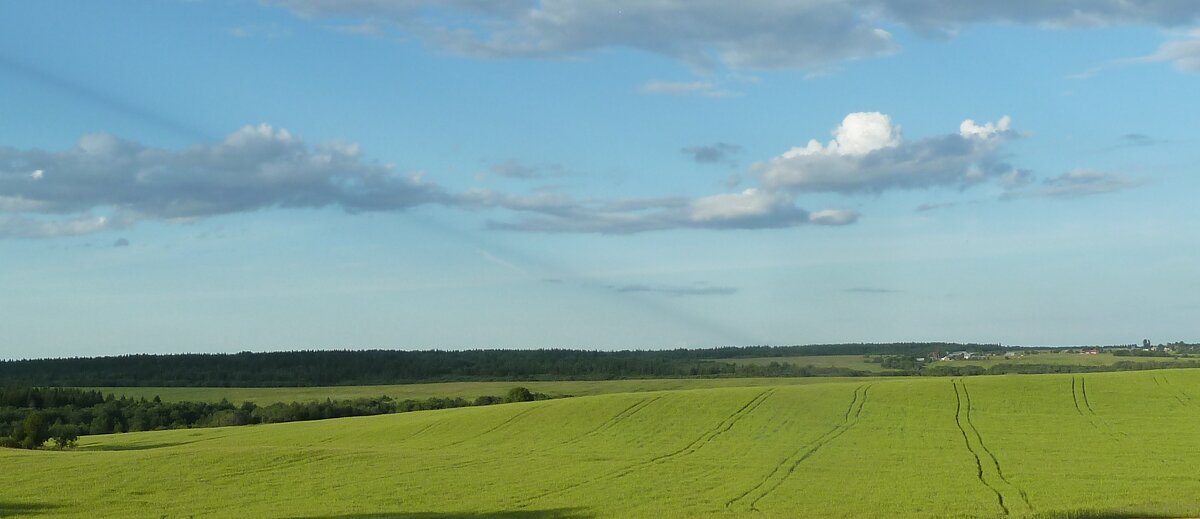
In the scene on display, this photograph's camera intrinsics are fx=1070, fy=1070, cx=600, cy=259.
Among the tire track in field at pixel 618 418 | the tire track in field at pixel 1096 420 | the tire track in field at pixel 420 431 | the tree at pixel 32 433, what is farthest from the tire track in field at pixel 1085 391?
the tree at pixel 32 433

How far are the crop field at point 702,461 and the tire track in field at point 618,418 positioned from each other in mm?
276

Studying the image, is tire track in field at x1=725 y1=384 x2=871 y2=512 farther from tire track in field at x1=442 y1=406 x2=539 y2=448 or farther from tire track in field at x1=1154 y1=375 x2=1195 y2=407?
tire track in field at x1=442 y1=406 x2=539 y2=448

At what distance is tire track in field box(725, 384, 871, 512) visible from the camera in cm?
3647

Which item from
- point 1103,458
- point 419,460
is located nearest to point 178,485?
point 419,460

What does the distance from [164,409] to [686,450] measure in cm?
7680

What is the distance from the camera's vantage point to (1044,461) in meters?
46.4

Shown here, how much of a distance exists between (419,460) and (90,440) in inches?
1670

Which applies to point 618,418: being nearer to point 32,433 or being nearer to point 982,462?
point 982,462

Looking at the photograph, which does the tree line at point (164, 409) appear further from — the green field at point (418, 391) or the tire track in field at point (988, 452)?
the tire track in field at point (988, 452)

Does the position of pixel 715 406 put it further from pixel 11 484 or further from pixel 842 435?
pixel 11 484

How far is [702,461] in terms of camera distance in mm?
48375

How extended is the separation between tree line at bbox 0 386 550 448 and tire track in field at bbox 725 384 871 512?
163 ft

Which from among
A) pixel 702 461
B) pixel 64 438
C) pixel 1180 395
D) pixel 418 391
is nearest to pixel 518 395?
pixel 418 391

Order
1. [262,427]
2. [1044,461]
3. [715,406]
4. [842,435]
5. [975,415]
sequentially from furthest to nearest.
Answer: [262,427]
[715,406]
[975,415]
[842,435]
[1044,461]
